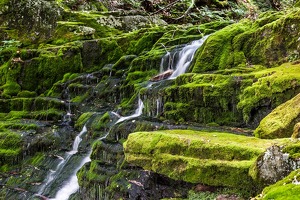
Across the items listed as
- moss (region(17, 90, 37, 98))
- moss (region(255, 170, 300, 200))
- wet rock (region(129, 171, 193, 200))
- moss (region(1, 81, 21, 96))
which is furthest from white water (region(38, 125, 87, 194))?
moss (region(255, 170, 300, 200))

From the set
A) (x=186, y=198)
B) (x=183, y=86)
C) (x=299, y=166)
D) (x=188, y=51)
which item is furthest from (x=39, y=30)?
(x=299, y=166)

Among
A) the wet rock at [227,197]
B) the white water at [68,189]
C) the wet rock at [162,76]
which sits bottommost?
the white water at [68,189]

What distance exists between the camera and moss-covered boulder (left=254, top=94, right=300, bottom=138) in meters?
5.11

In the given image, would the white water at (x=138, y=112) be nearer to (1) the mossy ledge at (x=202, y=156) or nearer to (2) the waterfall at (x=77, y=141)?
(2) the waterfall at (x=77, y=141)

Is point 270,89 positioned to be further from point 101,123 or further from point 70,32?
point 70,32

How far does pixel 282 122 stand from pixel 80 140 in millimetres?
6045

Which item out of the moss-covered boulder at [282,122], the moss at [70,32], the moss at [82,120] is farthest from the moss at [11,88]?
the moss-covered boulder at [282,122]

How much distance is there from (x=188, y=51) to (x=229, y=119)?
4.24m

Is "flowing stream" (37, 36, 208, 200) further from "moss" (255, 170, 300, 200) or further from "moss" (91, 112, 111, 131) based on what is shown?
"moss" (255, 170, 300, 200)

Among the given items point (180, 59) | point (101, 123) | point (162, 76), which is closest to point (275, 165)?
point (101, 123)

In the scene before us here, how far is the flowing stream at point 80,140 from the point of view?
7.99 m

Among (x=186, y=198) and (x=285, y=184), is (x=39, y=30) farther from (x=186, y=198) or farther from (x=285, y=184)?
(x=285, y=184)

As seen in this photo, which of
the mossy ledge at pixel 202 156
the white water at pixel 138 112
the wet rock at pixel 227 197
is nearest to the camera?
the wet rock at pixel 227 197

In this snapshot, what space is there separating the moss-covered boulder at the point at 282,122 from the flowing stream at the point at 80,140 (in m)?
3.42
